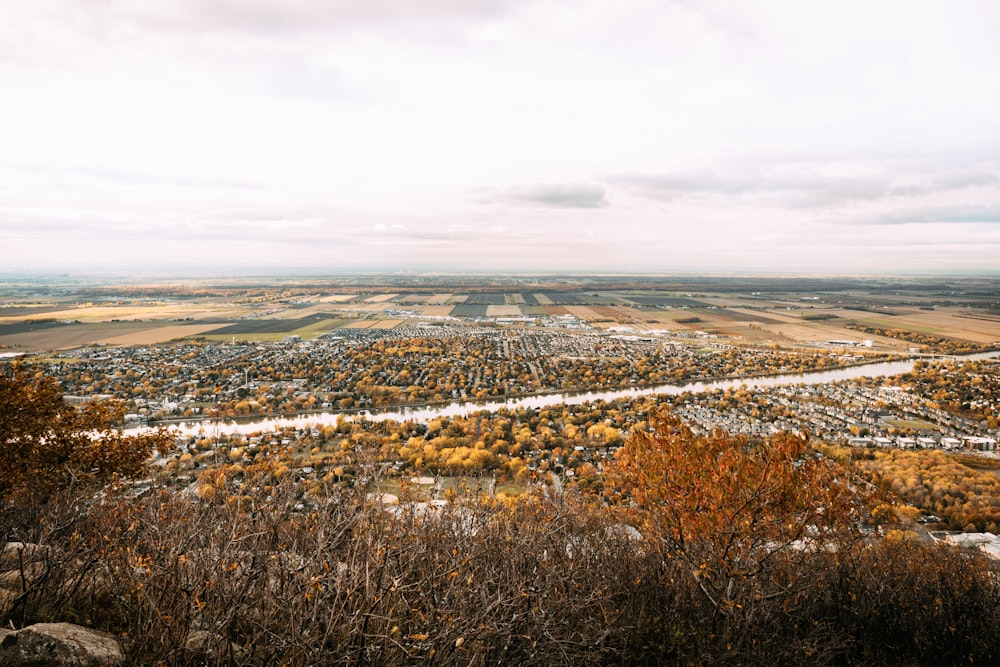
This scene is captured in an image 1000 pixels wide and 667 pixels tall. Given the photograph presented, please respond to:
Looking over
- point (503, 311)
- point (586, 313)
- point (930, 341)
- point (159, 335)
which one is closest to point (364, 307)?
point (503, 311)

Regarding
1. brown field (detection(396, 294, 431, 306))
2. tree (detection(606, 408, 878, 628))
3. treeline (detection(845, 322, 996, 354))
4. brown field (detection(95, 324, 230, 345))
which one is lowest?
treeline (detection(845, 322, 996, 354))

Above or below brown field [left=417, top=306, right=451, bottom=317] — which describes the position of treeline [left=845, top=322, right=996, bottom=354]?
below

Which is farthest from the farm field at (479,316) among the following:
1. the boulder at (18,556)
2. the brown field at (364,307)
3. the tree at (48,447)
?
the boulder at (18,556)

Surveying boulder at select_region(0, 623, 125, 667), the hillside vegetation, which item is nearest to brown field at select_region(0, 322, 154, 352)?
the hillside vegetation

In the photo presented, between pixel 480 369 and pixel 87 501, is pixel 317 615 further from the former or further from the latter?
pixel 480 369

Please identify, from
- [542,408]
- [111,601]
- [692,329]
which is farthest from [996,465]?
[692,329]

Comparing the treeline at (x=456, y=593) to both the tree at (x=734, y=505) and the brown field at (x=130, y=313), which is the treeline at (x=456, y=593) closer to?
the tree at (x=734, y=505)

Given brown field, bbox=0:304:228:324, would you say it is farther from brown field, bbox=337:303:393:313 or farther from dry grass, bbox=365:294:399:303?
dry grass, bbox=365:294:399:303
